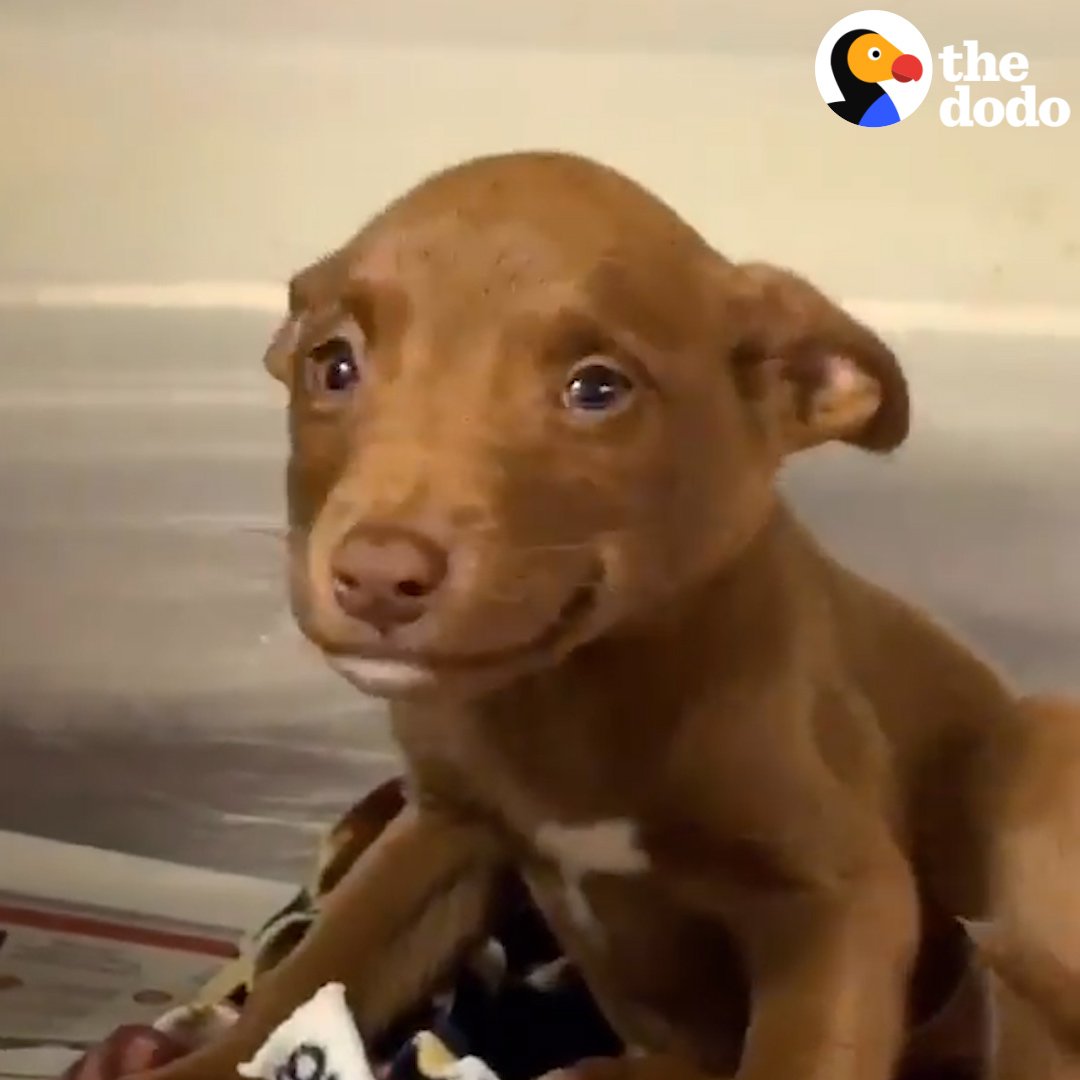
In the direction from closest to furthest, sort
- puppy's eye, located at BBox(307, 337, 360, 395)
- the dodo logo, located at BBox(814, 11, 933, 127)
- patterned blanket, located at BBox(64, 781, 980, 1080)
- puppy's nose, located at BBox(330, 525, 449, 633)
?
1. puppy's nose, located at BBox(330, 525, 449, 633)
2. puppy's eye, located at BBox(307, 337, 360, 395)
3. patterned blanket, located at BBox(64, 781, 980, 1080)
4. the dodo logo, located at BBox(814, 11, 933, 127)

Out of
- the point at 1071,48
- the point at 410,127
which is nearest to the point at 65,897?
the point at 410,127

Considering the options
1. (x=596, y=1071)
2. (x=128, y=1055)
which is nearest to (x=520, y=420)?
(x=596, y=1071)

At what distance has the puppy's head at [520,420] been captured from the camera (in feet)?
2.64

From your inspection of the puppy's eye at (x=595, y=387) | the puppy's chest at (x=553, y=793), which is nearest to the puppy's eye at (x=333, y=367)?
the puppy's eye at (x=595, y=387)

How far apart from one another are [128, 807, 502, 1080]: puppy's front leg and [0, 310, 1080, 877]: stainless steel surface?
497mm

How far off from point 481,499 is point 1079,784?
448mm

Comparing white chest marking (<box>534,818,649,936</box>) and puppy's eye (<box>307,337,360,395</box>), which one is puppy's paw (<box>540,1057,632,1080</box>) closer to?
white chest marking (<box>534,818,649,936</box>)

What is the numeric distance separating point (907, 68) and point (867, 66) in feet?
0.13

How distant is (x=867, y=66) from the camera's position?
5.05 ft

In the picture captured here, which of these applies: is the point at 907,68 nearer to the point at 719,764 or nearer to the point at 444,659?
the point at 719,764

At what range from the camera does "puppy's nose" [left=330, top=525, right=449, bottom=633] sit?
783 millimetres

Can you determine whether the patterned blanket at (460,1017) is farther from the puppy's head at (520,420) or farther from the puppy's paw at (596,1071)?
the puppy's head at (520,420)

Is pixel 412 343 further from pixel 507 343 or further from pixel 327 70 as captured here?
pixel 327 70

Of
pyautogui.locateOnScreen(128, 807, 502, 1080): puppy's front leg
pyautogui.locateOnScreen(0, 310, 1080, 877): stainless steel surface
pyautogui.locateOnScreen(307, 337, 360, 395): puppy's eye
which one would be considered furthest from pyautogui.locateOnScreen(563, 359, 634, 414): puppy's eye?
pyautogui.locateOnScreen(0, 310, 1080, 877): stainless steel surface
